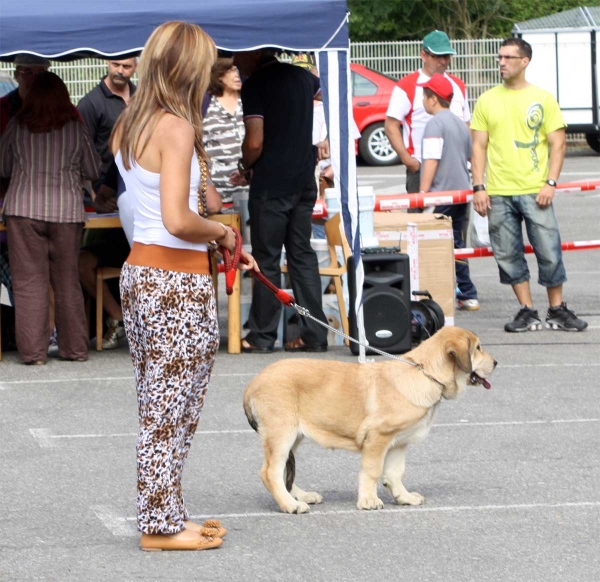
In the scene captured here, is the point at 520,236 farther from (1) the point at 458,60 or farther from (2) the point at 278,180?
(1) the point at 458,60

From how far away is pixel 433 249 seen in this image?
1010cm

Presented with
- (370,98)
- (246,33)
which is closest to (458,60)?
Result: (370,98)

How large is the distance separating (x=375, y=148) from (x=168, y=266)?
1975cm

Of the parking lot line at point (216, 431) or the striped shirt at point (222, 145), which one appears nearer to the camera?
the parking lot line at point (216, 431)

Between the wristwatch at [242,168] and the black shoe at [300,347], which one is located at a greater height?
the wristwatch at [242,168]

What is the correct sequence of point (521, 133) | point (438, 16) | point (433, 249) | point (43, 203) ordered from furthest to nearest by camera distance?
1. point (438, 16)
2. point (433, 249)
3. point (521, 133)
4. point (43, 203)

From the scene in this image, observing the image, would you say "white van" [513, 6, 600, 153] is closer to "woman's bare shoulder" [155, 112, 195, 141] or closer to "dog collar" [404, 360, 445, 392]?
"dog collar" [404, 360, 445, 392]

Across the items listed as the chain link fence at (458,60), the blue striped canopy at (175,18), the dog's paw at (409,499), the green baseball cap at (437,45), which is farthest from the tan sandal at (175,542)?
the chain link fence at (458,60)

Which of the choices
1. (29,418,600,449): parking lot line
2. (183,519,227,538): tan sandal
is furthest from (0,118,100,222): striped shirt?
(183,519,227,538): tan sandal

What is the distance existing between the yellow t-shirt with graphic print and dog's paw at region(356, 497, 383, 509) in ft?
15.6

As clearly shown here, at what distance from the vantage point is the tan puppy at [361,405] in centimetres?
545

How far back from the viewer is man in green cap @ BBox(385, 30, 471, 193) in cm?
1148

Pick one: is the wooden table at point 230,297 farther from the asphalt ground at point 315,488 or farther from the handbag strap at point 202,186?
the handbag strap at point 202,186

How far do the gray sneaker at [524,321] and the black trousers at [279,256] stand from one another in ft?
5.26
